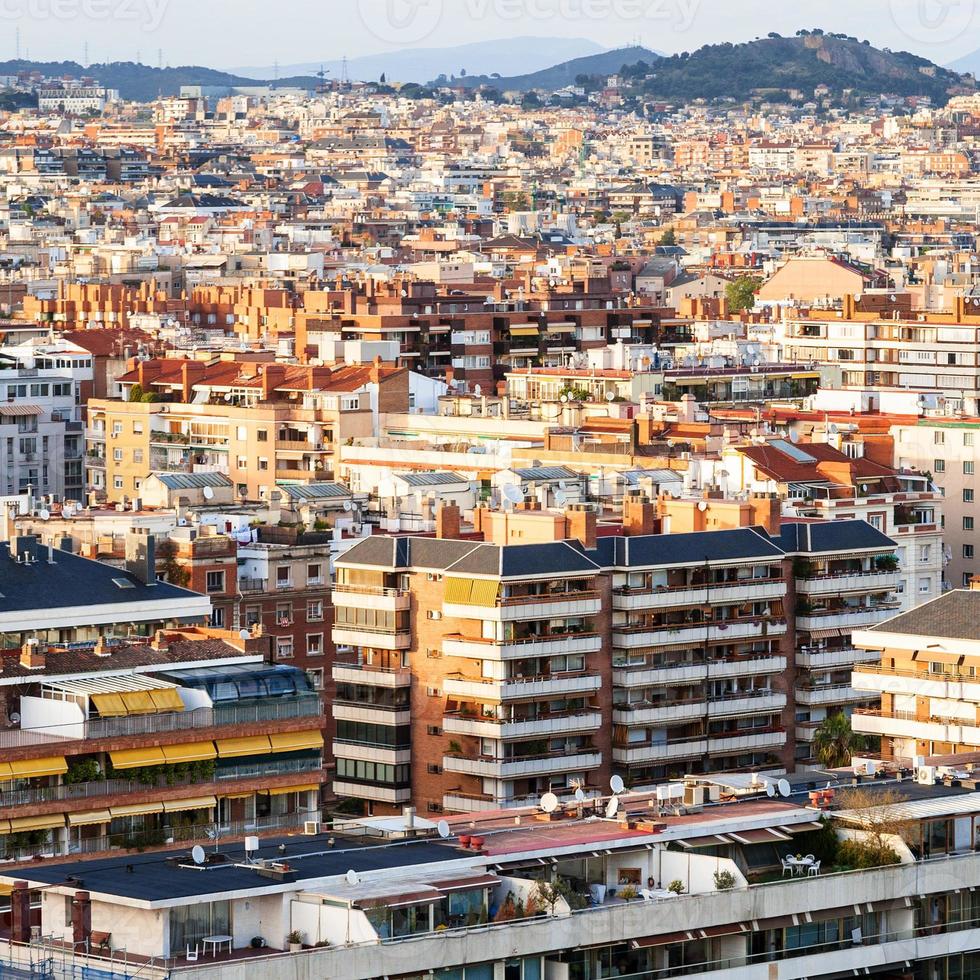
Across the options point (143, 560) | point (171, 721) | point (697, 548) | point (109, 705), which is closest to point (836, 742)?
point (697, 548)

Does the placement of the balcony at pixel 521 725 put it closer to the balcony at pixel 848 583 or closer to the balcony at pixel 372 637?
the balcony at pixel 372 637

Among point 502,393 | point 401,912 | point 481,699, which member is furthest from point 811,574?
point 502,393

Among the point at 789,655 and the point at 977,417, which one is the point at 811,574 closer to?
the point at 789,655

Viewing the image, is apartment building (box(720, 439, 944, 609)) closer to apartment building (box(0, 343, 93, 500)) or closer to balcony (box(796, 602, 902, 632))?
balcony (box(796, 602, 902, 632))

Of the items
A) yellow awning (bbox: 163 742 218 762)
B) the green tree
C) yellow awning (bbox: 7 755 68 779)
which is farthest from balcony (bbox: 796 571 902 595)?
the green tree

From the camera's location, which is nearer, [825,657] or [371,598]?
[371,598]

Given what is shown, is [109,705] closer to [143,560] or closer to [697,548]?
[143,560]
